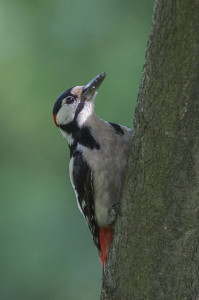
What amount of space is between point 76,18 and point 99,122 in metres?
2.86

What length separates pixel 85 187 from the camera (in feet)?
11.0

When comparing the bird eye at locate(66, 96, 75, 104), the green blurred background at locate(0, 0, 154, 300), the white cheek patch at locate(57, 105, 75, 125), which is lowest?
the green blurred background at locate(0, 0, 154, 300)

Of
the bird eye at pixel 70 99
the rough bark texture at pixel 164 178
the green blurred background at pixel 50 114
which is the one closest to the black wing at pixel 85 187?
the bird eye at pixel 70 99

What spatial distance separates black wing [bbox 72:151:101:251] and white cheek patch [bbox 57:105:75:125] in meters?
0.33

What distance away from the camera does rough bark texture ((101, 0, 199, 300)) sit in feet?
6.77

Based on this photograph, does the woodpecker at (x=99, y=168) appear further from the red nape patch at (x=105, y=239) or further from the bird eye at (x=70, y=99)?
the bird eye at (x=70, y=99)

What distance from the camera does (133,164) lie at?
2451 millimetres

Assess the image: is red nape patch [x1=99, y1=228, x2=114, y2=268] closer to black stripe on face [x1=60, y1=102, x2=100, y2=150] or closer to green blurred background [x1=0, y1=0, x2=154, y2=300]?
black stripe on face [x1=60, y1=102, x2=100, y2=150]

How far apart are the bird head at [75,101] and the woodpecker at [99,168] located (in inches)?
2.3

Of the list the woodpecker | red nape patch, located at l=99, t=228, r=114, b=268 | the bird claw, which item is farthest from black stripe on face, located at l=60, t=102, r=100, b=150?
red nape patch, located at l=99, t=228, r=114, b=268

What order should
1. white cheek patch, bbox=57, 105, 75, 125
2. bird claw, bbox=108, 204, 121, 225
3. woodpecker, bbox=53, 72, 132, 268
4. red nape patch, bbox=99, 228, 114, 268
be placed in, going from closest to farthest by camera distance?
bird claw, bbox=108, 204, 121, 225
woodpecker, bbox=53, 72, 132, 268
red nape patch, bbox=99, 228, 114, 268
white cheek patch, bbox=57, 105, 75, 125

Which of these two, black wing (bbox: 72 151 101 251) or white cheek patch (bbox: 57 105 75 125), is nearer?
black wing (bbox: 72 151 101 251)

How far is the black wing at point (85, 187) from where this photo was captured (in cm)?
331

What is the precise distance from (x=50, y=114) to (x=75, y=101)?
8.48ft
